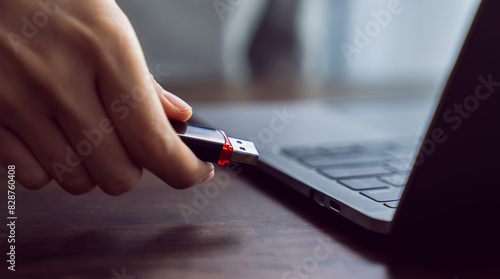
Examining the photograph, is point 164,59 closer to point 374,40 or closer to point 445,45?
point 374,40

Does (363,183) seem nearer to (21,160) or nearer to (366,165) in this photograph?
(366,165)

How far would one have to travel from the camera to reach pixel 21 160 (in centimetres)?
35

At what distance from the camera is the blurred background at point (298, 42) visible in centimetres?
168

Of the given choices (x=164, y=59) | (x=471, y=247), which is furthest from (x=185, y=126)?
(x=164, y=59)

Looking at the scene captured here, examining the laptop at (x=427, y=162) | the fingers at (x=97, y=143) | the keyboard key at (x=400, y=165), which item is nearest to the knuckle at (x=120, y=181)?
the fingers at (x=97, y=143)

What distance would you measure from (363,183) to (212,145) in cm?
14

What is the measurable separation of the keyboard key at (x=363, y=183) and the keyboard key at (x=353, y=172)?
0.5 inches

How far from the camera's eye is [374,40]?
207cm

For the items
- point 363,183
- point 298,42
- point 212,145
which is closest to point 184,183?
point 212,145

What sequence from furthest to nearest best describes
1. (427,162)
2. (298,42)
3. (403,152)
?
(298,42)
(403,152)
(427,162)

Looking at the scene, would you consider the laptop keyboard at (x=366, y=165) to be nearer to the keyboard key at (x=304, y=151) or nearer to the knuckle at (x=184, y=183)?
the keyboard key at (x=304, y=151)

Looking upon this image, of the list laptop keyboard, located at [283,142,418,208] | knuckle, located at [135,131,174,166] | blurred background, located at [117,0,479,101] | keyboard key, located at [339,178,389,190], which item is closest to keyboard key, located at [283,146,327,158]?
laptop keyboard, located at [283,142,418,208]

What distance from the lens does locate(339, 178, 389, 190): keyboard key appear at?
1.27 ft

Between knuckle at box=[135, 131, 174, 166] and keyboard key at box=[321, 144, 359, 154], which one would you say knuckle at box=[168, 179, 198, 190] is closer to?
knuckle at box=[135, 131, 174, 166]
